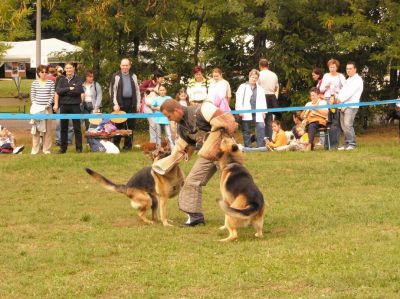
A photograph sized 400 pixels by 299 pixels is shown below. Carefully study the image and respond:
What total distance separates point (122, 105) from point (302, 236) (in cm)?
907

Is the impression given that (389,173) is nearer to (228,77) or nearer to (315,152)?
(315,152)

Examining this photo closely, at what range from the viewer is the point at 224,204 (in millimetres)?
8758

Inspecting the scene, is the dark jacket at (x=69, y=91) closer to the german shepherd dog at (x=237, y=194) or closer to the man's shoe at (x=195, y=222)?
the man's shoe at (x=195, y=222)

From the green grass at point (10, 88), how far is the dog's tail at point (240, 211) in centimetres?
3524

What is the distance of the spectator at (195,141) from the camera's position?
9.25 meters

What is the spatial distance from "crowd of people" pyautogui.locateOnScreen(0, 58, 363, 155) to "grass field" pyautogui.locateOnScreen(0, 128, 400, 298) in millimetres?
2018

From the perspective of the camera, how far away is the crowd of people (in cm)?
1678

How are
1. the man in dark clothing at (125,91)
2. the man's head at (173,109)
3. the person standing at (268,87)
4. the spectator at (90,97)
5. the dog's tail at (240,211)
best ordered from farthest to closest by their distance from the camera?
the spectator at (90,97)
the person standing at (268,87)
the man in dark clothing at (125,91)
the man's head at (173,109)
the dog's tail at (240,211)

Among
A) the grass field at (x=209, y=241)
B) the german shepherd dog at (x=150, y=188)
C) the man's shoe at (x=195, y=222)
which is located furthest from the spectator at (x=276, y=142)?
the man's shoe at (x=195, y=222)

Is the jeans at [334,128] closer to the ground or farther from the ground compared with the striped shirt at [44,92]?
closer to the ground

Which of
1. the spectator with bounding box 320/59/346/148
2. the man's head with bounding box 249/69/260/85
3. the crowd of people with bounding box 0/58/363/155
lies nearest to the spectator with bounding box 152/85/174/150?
the crowd of people with bounding box 0/58/363/155

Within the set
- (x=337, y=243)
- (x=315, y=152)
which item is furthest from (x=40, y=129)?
(x=337, y=243)

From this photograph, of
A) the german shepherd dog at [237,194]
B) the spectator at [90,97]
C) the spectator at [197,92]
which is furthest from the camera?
the spectator at [90,97]

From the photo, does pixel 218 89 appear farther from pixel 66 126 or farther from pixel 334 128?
pixel 66 126
